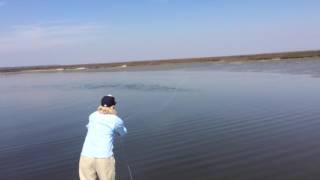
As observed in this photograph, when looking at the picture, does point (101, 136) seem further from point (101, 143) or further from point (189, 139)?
point (189, 139)

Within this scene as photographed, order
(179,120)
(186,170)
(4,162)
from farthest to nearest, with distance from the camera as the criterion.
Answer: (179,120) < (4,162) < (186,170)

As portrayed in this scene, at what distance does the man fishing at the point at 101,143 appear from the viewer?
7.16 metres

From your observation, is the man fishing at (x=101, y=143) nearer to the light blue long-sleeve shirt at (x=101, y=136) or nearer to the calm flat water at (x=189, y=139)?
the light blue long-sleeve shirt at (x=101, y=136)

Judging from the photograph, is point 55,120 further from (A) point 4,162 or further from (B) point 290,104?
(B) point 290,104

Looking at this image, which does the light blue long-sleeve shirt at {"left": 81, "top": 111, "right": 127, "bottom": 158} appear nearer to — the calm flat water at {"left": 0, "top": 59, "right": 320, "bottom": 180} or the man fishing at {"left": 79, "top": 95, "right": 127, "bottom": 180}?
the man fishing at {"left": 79, "top": 95, "right": 127, "bottom": 180}

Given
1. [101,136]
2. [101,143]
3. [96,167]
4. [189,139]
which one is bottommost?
[189,139]

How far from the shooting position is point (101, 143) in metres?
7.17

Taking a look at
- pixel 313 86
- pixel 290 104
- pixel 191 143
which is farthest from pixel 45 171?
pixel 313 86

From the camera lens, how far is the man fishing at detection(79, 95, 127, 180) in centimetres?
716

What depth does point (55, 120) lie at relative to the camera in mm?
19922

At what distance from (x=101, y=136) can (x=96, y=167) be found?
468mm

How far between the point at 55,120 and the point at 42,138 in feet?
13.6

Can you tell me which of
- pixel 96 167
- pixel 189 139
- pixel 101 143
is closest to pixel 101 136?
pixel 101 143

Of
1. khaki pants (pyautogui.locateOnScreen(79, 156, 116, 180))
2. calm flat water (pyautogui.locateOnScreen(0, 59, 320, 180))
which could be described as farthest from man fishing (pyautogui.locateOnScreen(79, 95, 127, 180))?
calm flat water (pyautogui.locateOnScreen(0, 59, 320, 180))
